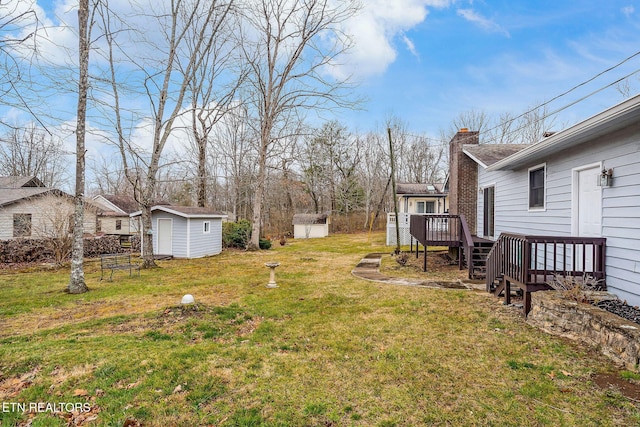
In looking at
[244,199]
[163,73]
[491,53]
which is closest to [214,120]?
[163,73]

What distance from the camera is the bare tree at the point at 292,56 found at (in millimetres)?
16672

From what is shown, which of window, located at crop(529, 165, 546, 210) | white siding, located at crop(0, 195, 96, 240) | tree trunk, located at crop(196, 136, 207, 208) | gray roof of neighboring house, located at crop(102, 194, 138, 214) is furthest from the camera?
gray roof of neighboring house, located at crop(102, 194, 138, 214)

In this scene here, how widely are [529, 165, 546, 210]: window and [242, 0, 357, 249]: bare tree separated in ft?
37.0

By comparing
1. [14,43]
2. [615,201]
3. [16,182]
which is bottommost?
[615,201]

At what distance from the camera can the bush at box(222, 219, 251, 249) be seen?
18.7 m

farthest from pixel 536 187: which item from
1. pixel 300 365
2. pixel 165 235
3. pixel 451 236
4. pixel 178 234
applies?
pixel 165 235

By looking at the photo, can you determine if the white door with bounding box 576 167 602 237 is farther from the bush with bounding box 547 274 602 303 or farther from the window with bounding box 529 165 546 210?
the window with bounding box 529 165 546 210

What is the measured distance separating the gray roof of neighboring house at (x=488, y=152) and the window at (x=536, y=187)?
2.06 m

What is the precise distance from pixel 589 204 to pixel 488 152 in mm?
5704

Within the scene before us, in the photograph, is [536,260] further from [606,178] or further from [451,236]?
[451,236]

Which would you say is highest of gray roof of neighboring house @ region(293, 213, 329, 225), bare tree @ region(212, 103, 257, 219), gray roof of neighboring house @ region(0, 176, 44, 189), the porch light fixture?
bare tree @ region(212, 103, 257, 219)

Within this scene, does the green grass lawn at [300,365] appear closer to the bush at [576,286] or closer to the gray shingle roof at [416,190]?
the bush at [576,286]

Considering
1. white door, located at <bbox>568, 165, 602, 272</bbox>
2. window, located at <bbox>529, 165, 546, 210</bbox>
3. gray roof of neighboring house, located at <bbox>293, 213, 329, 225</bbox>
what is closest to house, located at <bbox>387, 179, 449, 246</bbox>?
gray roof of neighboring house, located at <bbox>293, 213, 329, 225</bbox>

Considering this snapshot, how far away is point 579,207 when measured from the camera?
6.05 m
